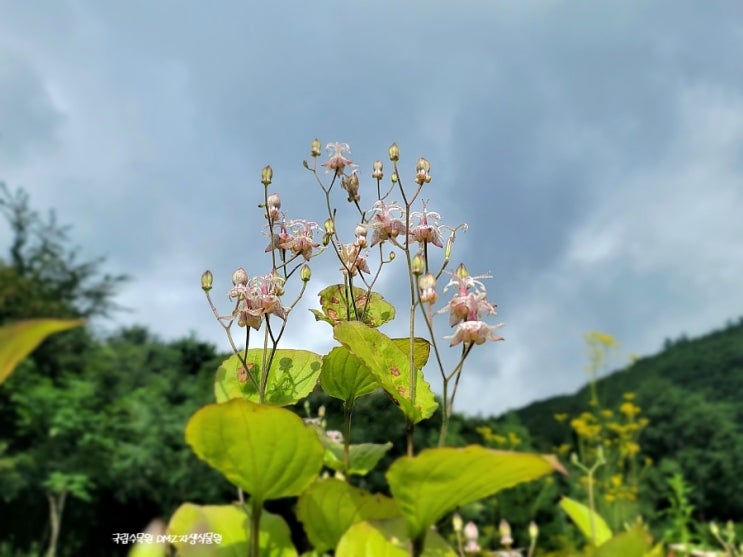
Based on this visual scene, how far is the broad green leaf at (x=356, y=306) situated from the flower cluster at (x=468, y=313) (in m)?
0.17

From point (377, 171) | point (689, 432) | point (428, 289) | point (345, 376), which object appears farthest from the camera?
point (689, 432)

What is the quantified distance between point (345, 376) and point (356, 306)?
110mm

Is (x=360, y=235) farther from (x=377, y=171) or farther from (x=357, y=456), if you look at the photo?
(x=357, y=456)

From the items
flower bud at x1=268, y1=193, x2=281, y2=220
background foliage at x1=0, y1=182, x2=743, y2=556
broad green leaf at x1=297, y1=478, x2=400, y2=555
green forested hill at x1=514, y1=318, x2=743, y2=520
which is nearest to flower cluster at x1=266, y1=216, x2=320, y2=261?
flower bud at x1=268, y1=193, x2=281, y2=220

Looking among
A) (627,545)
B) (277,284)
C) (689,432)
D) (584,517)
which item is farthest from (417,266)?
(689,432)

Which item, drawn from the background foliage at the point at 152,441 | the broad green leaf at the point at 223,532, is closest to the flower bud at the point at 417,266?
the broad green leaf at the point at 223,532

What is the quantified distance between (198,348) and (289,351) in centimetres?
731

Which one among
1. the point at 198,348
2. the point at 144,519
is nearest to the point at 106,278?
the point at 198,348

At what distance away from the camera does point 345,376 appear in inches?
23.8

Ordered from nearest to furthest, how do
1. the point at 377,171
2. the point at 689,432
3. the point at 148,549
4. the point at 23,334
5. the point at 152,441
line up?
the point at 23,334
the point at 148,549
the point at 377,171
the point at 152,441
the point at 689,432

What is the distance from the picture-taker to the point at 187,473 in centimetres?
595

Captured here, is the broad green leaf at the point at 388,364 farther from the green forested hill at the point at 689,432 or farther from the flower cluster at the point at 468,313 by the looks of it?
the green forested hill at the point at 689,432

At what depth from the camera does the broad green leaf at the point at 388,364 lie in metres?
0.51

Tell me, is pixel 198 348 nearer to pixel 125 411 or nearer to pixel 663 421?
pixel 125 411
